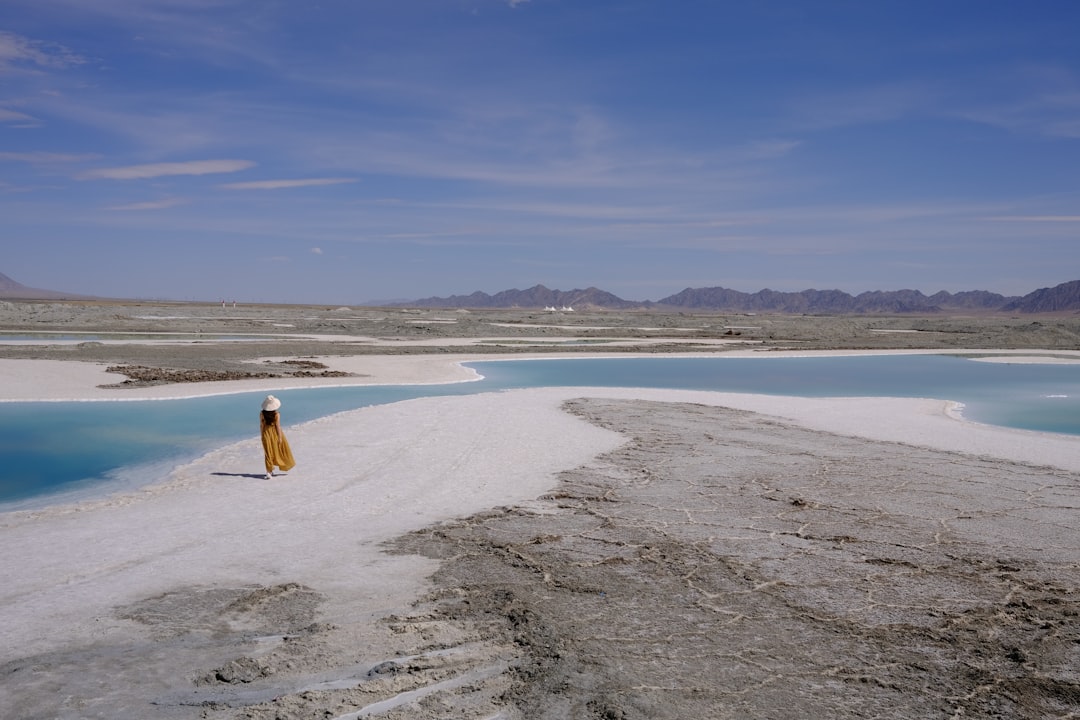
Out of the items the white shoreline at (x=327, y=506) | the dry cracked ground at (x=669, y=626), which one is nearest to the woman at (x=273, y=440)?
the white shoreline at (x=327, y=506)

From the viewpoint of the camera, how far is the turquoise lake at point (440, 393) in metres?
11.6

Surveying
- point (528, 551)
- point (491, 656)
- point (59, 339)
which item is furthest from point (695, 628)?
point (59, 339)

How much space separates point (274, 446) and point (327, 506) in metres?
1.60

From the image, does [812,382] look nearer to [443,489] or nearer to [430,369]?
[430,369]

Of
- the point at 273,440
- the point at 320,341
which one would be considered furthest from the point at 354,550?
the point at 320,341

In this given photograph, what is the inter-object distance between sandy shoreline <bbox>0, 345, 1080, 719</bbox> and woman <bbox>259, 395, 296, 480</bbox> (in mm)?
278

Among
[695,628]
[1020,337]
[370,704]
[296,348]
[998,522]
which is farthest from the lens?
[1020,337]

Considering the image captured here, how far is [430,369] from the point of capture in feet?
87.4

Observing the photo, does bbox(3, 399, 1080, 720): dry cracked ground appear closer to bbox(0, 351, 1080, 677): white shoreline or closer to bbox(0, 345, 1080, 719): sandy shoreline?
bbox(0, 345, 1080, 719): sandy shoreline

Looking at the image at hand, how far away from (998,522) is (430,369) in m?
19.8

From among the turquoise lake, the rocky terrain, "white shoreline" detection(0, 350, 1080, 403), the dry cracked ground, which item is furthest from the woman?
the rocky terrain

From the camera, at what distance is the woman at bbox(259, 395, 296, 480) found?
9938 mm

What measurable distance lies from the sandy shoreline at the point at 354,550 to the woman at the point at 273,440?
10.9 inches

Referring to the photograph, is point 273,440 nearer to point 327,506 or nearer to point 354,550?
point 327,506
